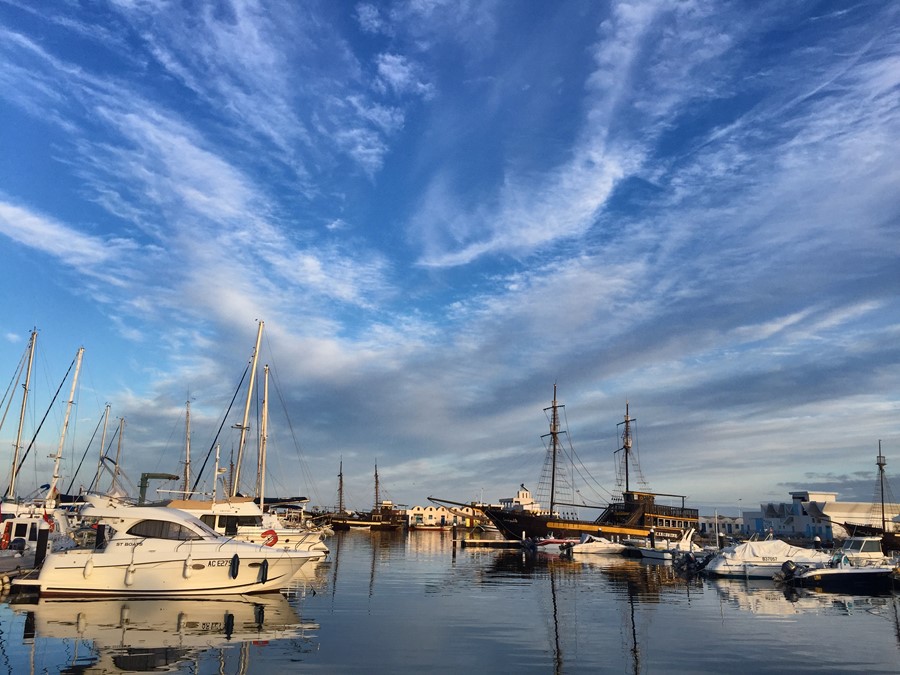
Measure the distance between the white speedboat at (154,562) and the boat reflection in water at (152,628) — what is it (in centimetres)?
53

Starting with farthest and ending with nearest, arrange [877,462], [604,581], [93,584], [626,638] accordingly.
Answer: [877,462] < [604,581] < [93,584] < [626,638]

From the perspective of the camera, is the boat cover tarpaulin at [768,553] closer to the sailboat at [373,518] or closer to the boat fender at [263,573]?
the boat fender at [263,573]

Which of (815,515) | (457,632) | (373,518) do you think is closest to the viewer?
(457,632)

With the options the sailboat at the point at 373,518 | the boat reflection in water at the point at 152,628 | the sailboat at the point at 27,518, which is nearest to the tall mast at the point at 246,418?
the sailboat at the point at 27,518

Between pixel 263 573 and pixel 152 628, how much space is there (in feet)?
21.2

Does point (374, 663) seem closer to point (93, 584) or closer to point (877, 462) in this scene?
point (93, 584)

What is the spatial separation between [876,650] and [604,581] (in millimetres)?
20183

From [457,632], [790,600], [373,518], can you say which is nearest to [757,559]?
[790,600]

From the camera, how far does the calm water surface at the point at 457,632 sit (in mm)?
15812

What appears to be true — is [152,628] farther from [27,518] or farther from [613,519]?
[613,519]

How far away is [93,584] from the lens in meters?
23.6

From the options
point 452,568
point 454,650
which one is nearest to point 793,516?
point 452,568

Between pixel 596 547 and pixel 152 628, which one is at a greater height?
pixel 152 628

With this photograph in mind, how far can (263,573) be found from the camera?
25.2 meters
